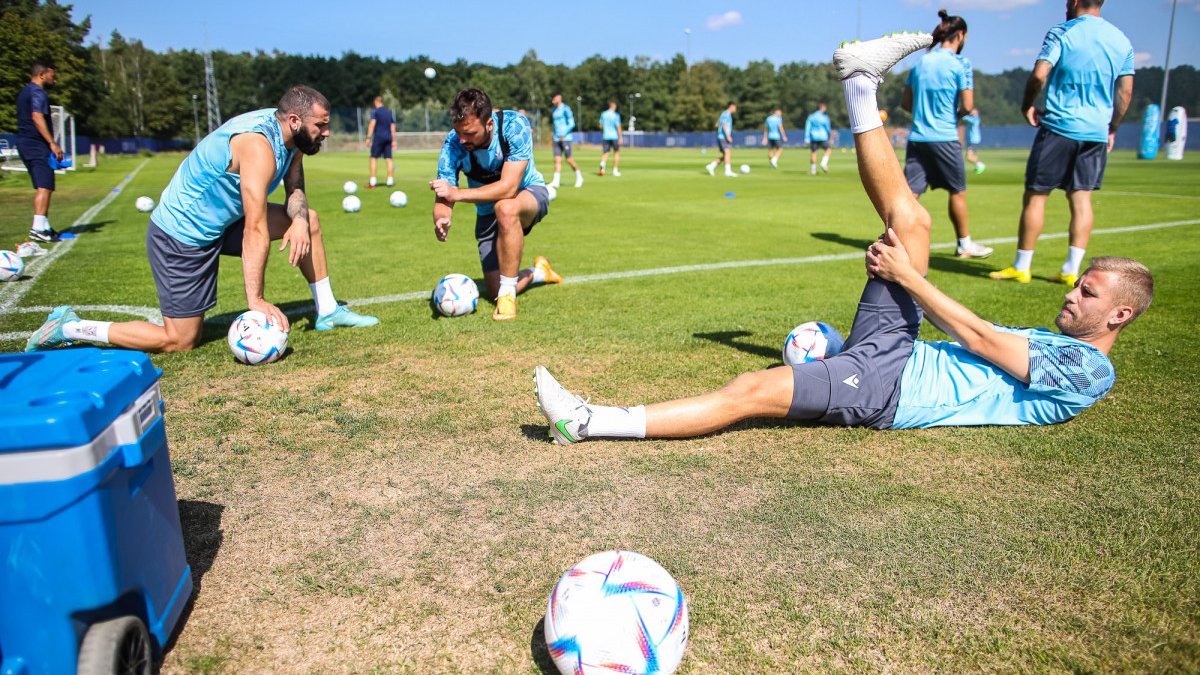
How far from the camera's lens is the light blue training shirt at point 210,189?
16.5ft

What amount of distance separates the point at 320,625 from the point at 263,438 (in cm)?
A: 173

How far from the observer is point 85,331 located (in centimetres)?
517

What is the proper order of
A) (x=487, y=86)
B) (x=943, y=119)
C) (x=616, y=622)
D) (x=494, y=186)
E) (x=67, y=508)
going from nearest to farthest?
(x=67, y=508)
(x=616, y=622)
(x=494, y=186)
(x=943, y=119)
(x=487, y=86)

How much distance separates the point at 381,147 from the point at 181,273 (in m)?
16.9

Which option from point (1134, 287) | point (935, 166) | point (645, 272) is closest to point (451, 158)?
point (645, 272)

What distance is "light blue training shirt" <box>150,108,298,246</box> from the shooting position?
502cm

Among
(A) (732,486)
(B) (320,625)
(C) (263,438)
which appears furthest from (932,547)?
(C) (263,438)

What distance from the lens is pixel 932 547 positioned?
2.76 meters

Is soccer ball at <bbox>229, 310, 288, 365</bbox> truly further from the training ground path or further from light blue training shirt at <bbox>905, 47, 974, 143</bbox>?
light blue training shirt at <bbox>905, 47, 974, 143</bbox>

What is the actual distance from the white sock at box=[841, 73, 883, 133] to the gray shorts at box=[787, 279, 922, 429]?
855 millimetres

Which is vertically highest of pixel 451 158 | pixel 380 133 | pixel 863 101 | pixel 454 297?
pixel 380 133

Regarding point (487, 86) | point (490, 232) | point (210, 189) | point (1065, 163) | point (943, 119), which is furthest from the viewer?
point (487, 86)

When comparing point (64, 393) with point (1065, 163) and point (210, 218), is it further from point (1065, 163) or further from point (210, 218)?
point (1065, 163)

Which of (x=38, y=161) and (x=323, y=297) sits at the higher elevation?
(x=38, y=161)
